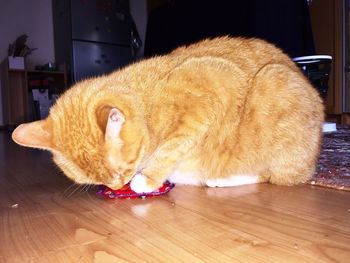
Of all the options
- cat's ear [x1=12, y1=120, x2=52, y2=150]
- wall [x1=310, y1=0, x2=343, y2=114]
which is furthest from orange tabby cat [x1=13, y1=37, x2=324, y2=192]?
wall [x1=310, y1=0, x2=343, y2=114]

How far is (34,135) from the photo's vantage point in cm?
104

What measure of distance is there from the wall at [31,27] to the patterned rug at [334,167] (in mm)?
4722

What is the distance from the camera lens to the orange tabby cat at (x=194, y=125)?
1.04 meters

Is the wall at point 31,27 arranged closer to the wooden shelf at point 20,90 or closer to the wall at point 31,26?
the wall at point 31,26

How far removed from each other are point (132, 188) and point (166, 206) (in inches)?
7.4

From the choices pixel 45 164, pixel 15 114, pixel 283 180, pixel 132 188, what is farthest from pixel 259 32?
pixel 15 114

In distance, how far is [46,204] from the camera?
1.11 metres

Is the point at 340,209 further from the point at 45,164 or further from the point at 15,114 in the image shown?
the point at 15,114

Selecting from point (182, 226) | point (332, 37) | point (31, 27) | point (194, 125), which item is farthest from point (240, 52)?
point (31, 27)

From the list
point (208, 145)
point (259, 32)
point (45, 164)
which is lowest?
point (45, 164)

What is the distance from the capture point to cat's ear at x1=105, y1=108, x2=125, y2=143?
3.05 ft

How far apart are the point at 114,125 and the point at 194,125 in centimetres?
31

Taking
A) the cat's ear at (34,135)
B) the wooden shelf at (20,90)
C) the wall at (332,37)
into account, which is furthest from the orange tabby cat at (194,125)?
the wooden shelf at (20,90)

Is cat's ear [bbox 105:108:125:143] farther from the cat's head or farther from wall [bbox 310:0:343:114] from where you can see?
wall [bbox 310:0:343:114]
